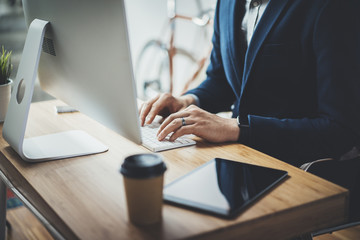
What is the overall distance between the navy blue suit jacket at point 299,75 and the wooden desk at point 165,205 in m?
0.16

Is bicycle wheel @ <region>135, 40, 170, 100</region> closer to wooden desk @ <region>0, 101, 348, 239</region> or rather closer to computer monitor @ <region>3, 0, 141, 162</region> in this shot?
→ computer monitor @ <region>3, 0, 141, 162</region>

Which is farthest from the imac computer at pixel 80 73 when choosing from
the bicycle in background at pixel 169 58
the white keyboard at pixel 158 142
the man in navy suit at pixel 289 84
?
the bicycle in background at pixel 169 58

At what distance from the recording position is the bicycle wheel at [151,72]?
12.6ft

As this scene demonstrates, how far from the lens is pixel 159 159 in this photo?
2.01 feet

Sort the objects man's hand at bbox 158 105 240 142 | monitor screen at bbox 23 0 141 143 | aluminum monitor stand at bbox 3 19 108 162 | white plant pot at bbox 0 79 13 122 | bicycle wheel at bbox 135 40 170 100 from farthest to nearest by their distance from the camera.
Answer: bicycle wheel at bbox 135 40 170 100 < white plant pot at bbox 0 79 13 122 < man's hand at bbox 158 105 240 142 < aluminum monitor stand at bbox 3 19 108 162 < monitor screen at bbox 23 0 141 143

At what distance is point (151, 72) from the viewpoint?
397cm

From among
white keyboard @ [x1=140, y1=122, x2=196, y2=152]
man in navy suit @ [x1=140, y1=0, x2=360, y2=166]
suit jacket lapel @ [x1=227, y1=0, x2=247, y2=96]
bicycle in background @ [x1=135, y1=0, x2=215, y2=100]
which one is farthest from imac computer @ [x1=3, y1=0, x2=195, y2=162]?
bicycle in background @ [x1=135, y1=0, x2=215, y2=100]

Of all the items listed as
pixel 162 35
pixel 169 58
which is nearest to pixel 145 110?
pixel 169 58

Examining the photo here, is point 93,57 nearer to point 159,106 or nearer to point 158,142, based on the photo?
point 158,142

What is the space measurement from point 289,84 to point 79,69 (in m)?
0.66

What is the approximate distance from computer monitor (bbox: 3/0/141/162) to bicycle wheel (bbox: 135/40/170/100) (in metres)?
2.71

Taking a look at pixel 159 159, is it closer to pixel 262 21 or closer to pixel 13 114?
pixel 13 114

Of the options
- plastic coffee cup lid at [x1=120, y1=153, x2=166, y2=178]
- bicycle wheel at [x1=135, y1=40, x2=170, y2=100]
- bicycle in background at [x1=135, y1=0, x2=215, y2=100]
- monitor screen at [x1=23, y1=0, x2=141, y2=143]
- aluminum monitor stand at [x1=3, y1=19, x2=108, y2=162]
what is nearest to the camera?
plastic coffee cup lid at [x1=120, y1=153, x2=166, y2=178]

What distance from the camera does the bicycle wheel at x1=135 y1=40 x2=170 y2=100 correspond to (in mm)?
3844
